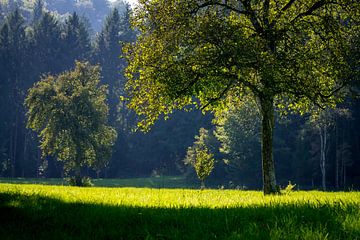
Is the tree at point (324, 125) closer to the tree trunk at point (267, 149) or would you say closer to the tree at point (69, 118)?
the tree at point (69, 118)

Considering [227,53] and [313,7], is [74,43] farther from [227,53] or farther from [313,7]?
[227,53]

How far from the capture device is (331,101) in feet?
61.9

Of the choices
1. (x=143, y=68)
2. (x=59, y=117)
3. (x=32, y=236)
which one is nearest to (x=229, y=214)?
(x=32, y=236)

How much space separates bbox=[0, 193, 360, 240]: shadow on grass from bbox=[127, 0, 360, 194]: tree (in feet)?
28.8

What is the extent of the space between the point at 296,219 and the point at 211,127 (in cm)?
9531

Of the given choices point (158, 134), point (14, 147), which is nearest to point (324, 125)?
point (158, 134)

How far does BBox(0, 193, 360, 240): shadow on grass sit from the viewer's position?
688 centimetres

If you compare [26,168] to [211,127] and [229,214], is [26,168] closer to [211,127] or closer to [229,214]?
[211,127]

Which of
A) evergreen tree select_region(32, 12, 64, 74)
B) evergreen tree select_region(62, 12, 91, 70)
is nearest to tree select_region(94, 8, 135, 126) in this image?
evergreen tree select_region(62, 12, 91, 70)

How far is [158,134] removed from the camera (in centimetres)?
10712

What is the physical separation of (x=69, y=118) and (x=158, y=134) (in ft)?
184

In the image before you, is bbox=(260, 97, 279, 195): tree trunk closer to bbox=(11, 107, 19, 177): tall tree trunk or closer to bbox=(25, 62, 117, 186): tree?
bbox=(25, 62, 117, 186): tree

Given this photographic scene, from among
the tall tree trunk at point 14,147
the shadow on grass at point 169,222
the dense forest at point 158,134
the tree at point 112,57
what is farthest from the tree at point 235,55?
the tree at point 112,57

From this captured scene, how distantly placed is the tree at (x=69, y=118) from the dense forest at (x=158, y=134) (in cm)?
1946
